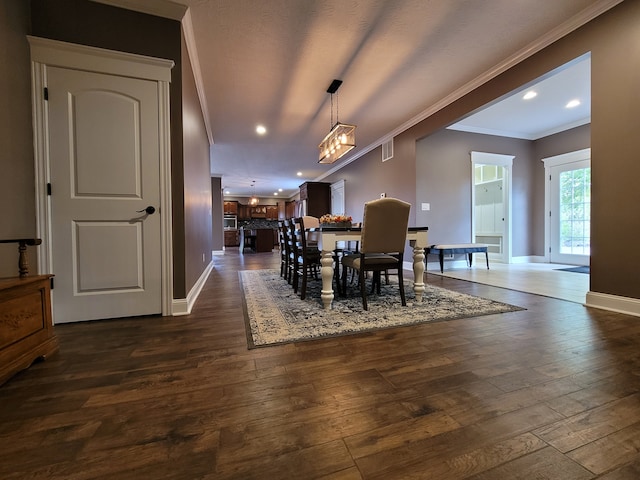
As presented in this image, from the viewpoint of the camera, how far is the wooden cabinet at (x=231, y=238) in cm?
1189

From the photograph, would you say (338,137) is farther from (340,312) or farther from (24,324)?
(24,324)

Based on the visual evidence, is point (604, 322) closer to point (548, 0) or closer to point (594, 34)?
point (594, 34)

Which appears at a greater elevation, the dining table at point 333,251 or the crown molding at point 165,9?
the crown molding at point 165,9

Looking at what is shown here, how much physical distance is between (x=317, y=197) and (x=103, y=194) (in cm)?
703

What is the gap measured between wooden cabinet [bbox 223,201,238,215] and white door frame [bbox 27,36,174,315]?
1133cm

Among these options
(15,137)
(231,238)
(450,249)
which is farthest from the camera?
(231,238)

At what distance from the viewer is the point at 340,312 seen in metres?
2.32

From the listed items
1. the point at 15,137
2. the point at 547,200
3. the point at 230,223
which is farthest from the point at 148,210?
the point at 230,223

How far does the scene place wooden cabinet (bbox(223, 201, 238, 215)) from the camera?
1315 cm

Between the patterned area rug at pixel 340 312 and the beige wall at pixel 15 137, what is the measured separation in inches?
65.2

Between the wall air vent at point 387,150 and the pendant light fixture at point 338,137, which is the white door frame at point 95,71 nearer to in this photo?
the pendant light fixture at point 338,137

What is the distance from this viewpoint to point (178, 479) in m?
0.75

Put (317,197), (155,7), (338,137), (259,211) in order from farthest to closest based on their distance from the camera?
(259,211)
(317,197)
(338,137)
(155,7)

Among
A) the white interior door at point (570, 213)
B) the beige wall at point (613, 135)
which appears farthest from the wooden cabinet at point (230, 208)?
the beige wall at point (613, 135)
